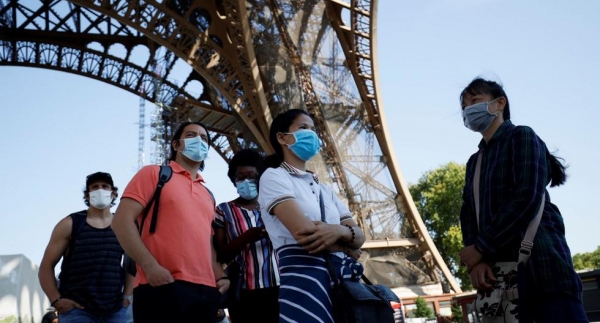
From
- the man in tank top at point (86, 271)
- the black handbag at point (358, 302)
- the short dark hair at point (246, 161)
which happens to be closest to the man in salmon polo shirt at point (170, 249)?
the short dark hair at point (246, 161)

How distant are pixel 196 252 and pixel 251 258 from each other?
1.87ft

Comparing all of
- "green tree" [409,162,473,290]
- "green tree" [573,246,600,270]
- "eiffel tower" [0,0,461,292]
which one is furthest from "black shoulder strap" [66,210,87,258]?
"green tree" [573,246,600,270]

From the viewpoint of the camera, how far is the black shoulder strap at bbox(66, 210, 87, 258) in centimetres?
374

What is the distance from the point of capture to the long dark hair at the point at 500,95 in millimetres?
2693

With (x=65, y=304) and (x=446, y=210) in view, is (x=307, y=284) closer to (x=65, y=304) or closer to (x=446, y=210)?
(x=65, y=304)

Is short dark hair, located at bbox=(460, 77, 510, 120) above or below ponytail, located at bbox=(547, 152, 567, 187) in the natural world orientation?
above

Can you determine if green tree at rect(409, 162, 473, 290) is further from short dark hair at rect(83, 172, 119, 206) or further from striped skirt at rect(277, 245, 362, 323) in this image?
striped skirt at rect(277, 245, 362, 323)

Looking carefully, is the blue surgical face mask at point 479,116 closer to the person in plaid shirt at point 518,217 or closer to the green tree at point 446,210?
the person in plaid shirt at point 518,217

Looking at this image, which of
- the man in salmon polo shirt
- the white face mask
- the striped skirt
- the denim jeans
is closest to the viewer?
the striped skirt

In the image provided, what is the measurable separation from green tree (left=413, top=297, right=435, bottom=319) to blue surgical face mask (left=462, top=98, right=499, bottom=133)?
16.7 metres

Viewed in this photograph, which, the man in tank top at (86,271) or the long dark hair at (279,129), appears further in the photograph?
the man in tank top at (86,271)

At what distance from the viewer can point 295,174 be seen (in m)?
2.48

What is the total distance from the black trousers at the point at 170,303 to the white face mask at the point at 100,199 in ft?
4.55

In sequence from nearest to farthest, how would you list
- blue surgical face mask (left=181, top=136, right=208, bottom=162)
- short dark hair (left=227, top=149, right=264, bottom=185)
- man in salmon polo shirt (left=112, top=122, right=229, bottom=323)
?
man in salmon polo shirt (left=112, top=122, right=229, bottom=323) < blue surgical face mask (left=181, top=136, right=208, bottom=162) < short dark hair (left=227, top=149, right=264, bottom=185)
